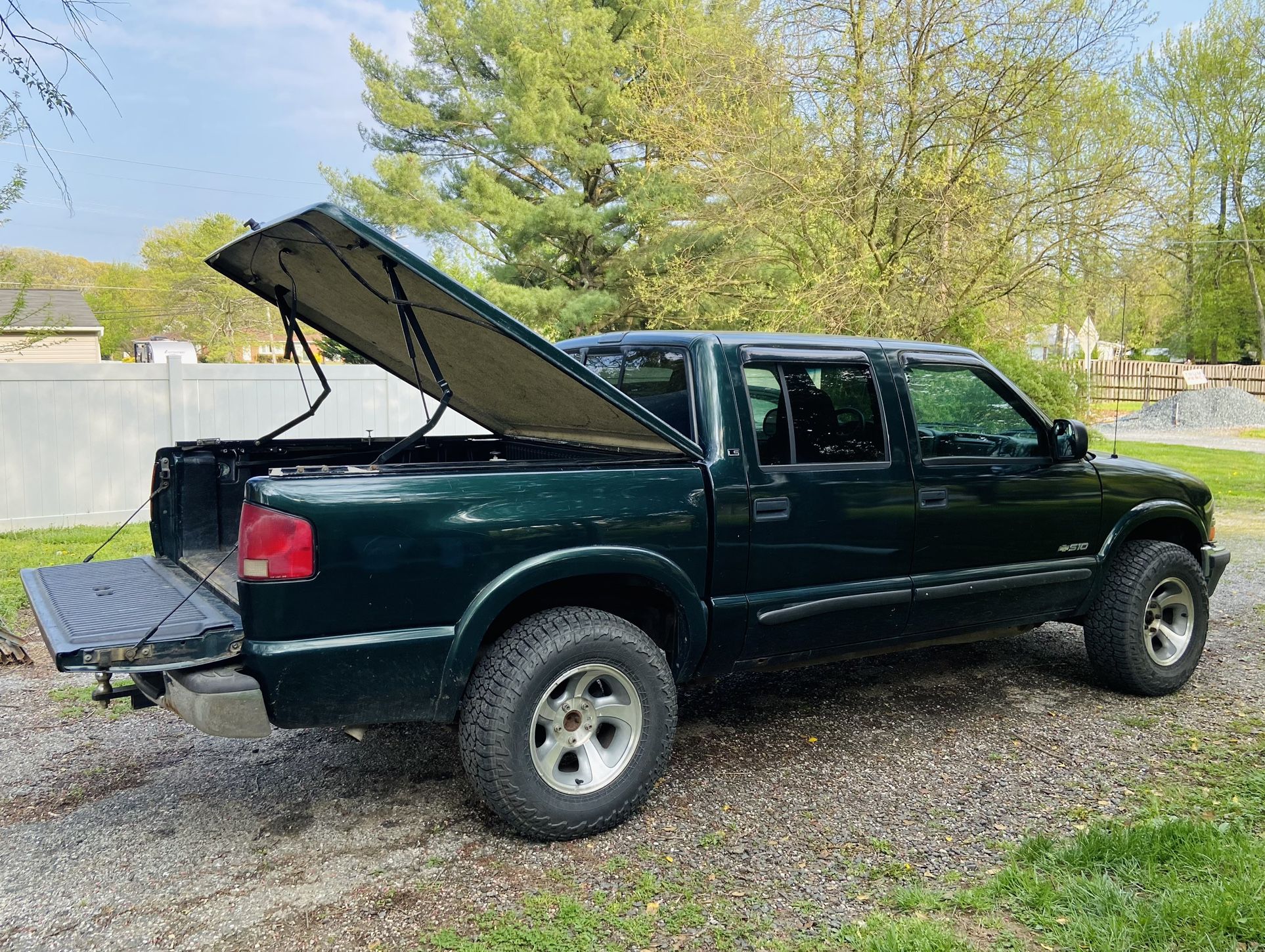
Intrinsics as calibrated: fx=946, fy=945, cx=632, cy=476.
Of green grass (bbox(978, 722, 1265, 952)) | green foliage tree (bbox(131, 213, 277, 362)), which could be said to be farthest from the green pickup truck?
green foliage tree (bbox(131, 213, 277, 362))

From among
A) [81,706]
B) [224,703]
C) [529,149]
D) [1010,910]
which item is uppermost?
[529,149]

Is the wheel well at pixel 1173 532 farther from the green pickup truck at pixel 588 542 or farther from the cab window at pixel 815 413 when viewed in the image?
the cab window at pixel 815 413

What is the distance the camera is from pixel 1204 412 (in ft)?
86.4

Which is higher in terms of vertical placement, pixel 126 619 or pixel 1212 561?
pixel 126 619

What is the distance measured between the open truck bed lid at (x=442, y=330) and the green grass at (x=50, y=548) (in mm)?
3888

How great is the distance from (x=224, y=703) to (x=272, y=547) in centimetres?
50

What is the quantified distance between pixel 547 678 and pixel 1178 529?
3897 mm

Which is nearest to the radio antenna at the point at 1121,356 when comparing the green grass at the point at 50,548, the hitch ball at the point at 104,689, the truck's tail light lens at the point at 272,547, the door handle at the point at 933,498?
the door handle at the point at 933,498

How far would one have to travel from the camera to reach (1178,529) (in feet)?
17.3

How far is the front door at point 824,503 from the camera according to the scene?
385cm

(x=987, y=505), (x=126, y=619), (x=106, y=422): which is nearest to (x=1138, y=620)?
(x=987, y=505)

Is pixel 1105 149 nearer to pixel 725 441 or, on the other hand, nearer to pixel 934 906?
pixel 725 441

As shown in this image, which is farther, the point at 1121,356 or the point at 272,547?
the point at 1121,356

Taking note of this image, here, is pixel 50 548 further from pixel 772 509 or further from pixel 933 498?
pixel 933 498
